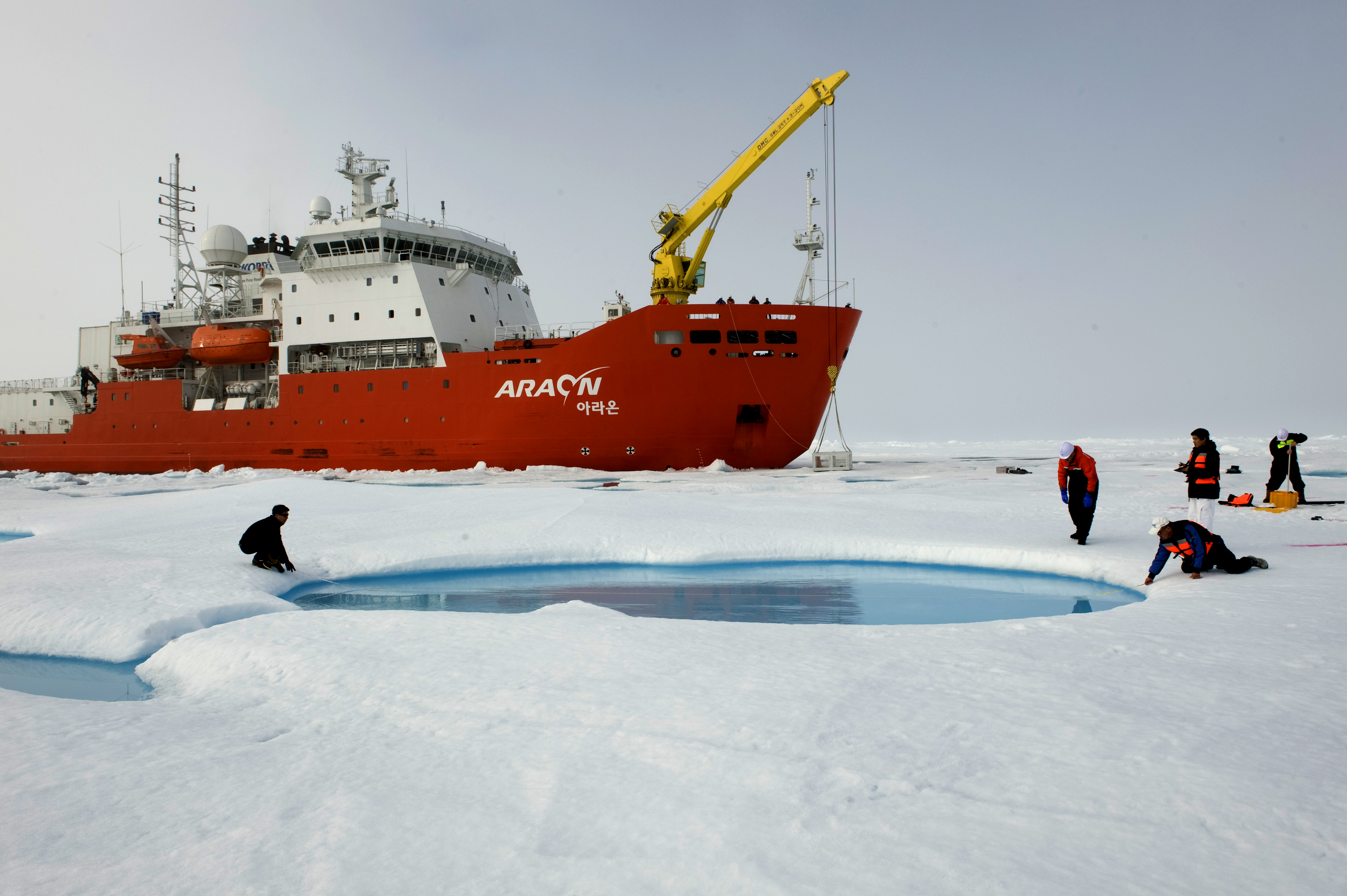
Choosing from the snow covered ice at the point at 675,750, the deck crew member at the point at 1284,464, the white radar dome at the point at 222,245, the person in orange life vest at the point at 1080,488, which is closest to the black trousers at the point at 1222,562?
the snow covered ice at the point at 675,750

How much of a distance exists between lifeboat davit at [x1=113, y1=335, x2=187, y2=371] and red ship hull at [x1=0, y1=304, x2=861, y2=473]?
5.47 metres

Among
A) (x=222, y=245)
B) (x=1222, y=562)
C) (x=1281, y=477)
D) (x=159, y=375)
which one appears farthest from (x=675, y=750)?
(x=159, y=375)

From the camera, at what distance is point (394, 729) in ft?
9.82

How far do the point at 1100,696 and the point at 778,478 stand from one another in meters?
13.7

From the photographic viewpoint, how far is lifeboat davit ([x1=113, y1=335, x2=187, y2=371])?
24234 millimetres

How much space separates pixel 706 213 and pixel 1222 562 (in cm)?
1639

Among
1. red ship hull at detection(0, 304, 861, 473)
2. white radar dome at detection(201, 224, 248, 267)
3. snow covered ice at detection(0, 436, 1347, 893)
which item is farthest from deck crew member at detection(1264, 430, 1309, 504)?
white radar dome at detection(201, 224, 248, 267)

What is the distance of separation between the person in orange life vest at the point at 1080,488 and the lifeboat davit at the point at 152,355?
2748cm

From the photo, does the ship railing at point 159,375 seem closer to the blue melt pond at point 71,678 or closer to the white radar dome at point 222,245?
the white radar dome at point 222,245

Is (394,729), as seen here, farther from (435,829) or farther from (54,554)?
(54,554)

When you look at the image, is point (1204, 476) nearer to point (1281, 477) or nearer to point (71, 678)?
point (1281, 477)

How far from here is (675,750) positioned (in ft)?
8.89

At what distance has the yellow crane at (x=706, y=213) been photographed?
62.0 ft

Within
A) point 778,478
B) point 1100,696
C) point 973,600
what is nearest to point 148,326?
point 778,478
